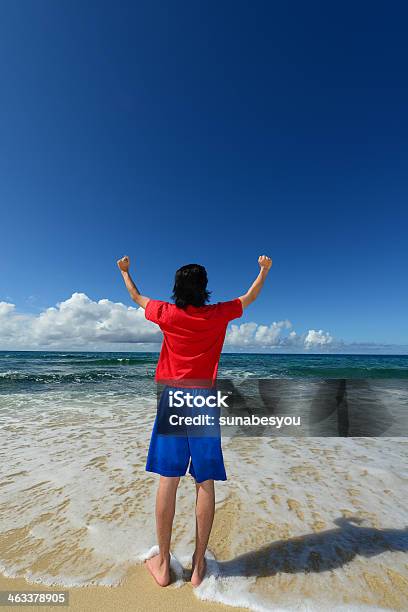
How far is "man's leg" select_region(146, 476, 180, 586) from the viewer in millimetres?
2342

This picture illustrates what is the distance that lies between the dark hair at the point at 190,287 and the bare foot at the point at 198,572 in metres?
2.08

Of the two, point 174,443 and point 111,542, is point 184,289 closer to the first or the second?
point 174,443

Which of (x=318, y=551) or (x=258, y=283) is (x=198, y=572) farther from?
(x=258, y=283)

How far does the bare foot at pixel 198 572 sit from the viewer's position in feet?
7.99

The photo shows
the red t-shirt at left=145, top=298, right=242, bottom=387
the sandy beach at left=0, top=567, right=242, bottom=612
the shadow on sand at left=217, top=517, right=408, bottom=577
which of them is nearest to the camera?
the sandy beach at left=0, top=567, right=242, bottom=612

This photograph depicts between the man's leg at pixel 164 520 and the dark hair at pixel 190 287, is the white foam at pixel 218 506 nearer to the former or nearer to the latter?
the man's leg at pixel 164 520

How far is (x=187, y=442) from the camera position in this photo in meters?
2.38

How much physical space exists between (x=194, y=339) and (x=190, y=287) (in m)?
0.42

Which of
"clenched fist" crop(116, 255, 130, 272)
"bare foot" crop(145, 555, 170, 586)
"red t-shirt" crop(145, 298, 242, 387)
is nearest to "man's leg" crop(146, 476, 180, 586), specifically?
"bare foot" crop(145, 555, 170, 586)

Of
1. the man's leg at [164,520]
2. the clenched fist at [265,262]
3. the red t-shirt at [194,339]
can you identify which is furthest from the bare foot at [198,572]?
the clenched fist at [265,262]

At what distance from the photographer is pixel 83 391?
1418 centimetres

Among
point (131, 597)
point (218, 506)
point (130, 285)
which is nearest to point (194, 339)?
point (130, 285)

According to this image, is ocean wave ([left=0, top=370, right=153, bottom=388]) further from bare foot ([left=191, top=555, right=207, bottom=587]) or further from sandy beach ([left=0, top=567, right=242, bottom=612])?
bare foot ([left=191, top=555, right=207, bottom=587])

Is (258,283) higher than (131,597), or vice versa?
(258,283)
